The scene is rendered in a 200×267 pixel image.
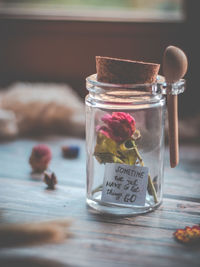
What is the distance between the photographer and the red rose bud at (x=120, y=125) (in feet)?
2.18

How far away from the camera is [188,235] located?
0.61m

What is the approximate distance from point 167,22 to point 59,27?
0.39 metres

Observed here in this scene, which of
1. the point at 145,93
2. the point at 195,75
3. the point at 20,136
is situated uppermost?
the point at 145,93

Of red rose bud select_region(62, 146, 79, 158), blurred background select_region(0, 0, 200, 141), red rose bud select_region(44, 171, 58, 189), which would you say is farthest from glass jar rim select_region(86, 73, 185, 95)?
blurred background select_region(0, 0, 200, 141)

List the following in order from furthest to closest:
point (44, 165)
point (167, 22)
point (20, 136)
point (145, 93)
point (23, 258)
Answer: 1. point (167, 22)
2. point (20, 136)
3. point (44, 165)
4. point (145, 93)
5. point (23, 258)

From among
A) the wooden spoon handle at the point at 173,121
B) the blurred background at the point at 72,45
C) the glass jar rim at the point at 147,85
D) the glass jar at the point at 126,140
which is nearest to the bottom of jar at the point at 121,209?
the glass jar at the point at 126,140

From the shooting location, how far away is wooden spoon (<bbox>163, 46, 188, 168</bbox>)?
649 mm

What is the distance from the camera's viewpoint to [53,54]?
1449mm

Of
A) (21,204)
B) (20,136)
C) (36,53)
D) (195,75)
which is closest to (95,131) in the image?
(21,204)

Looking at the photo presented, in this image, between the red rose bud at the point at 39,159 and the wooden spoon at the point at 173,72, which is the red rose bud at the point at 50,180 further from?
the wooden spoon at the point at 173,72

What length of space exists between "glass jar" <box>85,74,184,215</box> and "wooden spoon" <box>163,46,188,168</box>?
17 mm

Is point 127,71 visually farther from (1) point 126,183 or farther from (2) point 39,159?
(2) point 39,159

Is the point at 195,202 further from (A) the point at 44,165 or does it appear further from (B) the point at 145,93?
(A) the point at 44,165

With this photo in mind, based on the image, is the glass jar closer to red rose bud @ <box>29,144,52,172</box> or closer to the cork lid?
the cork lid
